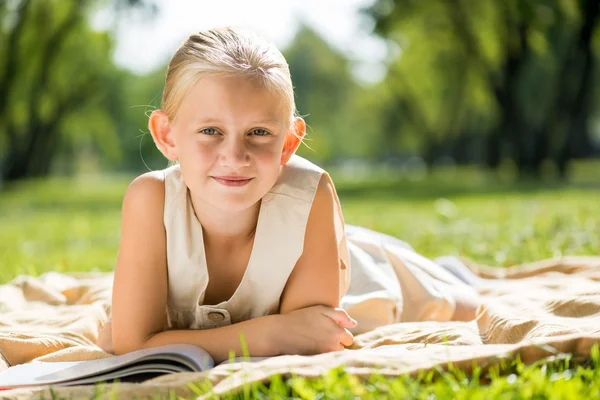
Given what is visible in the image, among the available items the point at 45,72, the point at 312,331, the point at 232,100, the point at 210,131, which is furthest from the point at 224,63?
the point at 45,72

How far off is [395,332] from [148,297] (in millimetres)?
1079

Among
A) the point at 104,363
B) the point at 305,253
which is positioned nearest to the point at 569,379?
the point at 305,253

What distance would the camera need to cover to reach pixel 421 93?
1405 inches

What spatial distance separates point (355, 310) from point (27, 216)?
10.6 meters

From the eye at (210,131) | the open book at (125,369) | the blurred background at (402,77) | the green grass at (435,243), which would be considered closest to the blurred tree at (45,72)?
the blurred background at (402,77)

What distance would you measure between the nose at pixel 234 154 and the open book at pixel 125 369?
664 millimetres

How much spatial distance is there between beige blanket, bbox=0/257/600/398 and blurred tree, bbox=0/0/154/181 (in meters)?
18.5

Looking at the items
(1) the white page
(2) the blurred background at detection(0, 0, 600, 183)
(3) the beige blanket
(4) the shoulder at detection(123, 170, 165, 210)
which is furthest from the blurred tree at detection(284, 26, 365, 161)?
(1) the white page

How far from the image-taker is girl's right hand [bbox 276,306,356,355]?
267 centimetres

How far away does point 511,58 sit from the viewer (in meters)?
22.0

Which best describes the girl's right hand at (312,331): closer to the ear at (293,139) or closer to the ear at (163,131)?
the ear at (293,139)

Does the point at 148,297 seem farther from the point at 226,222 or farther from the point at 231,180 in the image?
the point at 231,180

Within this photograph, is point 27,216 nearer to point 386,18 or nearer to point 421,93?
point 386,18

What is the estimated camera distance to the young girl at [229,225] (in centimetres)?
255
